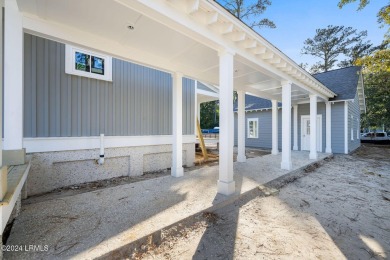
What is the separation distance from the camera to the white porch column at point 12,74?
97.2 inches

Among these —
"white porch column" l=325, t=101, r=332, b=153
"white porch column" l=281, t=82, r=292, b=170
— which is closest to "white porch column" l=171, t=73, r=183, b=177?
"white porch column" l=281, t=82, r=292, b=170

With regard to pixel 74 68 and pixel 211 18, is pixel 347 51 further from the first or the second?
pixel 74 68

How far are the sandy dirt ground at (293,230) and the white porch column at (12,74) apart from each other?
95.6 inches

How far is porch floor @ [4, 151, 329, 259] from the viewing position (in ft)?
6.39

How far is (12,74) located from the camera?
2.48 m

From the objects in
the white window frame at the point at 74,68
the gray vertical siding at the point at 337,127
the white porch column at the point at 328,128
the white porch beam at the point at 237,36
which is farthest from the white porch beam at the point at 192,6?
the gray vertical siding at the point at 337,127

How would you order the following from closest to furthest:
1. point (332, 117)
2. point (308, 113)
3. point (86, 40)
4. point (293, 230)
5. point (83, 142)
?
point (293, 230)
point (86, 40)
point (83, 142)
point (332, 117)
point (308, 113)

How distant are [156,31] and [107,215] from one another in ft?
9.83

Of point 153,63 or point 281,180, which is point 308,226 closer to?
point 281,180

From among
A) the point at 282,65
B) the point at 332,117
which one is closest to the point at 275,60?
the point at 282,65

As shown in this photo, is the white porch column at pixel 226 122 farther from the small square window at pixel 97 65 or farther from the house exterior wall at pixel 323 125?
the house exterior wall at pixel 323 125

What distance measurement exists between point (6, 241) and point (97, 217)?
90 cm

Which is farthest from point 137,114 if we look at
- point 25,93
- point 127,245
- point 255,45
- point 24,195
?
point 127,245

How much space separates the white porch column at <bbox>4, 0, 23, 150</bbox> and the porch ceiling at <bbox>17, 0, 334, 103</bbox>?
0.51ft
